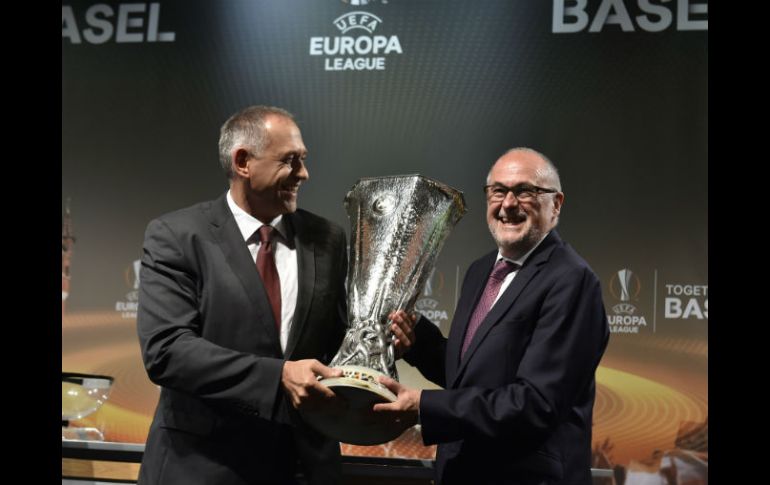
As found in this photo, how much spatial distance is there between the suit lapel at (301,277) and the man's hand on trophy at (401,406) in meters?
0.30

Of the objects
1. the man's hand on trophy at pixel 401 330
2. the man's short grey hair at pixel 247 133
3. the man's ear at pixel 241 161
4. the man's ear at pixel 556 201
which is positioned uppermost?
the man's short grey hair at pixel 247 133

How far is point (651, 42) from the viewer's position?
3453mm

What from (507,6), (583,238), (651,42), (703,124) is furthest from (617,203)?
(507,6)

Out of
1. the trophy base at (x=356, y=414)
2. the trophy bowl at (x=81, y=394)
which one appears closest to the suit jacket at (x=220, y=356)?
the trophy base at (x=356, y=414)

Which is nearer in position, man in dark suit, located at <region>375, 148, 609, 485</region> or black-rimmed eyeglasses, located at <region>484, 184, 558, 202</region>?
man in dark suit, located at <region>375, 148, 609, 485</region>

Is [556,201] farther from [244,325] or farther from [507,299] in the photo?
[244,325]

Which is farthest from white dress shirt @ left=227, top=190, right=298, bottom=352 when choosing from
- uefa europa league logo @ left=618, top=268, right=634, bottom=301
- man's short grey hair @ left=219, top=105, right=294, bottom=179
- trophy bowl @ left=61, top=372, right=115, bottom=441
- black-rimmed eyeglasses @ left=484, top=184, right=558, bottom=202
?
uefa europa league logo @ left=618, top=268, right=634, bottom=301

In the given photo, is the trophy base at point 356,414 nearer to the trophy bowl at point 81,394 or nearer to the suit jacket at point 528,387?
the suit jacket at point 528,387

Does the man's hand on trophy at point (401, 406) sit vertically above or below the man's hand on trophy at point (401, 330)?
below

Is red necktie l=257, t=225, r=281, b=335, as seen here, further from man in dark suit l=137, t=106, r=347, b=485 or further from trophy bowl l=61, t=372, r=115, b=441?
trophy bowl l=61, t=372, r=115, b=441

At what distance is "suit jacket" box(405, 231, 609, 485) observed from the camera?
1958 mm

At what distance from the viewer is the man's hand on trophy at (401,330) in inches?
85.0

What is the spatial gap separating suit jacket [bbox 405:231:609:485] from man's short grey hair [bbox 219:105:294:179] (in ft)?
2.55

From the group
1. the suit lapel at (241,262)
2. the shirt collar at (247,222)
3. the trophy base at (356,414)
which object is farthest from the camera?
the shirt collar at (247,222)
